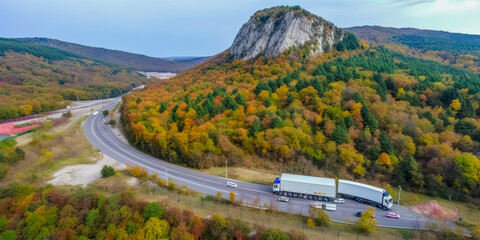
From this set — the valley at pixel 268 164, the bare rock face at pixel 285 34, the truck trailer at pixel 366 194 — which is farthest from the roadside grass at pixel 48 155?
the bare rock face at pixel 285 34

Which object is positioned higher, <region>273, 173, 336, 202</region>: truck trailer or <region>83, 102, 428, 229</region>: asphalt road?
<region>273, 173, 336, 202</region>: truck trailer

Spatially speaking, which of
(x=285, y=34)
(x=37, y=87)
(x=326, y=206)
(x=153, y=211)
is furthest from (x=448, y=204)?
(x=37, y=87)

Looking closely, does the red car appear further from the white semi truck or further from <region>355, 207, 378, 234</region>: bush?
<region>355, 207, 378, 234</region>: bush

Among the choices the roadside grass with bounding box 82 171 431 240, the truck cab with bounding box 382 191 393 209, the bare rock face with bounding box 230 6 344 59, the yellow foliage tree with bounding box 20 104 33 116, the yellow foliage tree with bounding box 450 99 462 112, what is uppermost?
the bare rock face with bounding box 230 6 344 59

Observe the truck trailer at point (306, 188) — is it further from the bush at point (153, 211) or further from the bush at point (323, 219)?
the bush at point (153, 211)

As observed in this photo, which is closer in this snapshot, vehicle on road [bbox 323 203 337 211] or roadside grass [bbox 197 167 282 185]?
vehicle on road [bbox 323 203 337 211]

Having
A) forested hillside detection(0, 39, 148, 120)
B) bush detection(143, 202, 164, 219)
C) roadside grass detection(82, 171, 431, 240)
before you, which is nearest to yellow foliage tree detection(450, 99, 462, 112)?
roadside grass detection(82, 171, 431, 240)

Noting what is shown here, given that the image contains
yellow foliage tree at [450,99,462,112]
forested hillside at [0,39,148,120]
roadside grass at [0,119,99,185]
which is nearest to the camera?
roadside grass at [0,119,99,185]

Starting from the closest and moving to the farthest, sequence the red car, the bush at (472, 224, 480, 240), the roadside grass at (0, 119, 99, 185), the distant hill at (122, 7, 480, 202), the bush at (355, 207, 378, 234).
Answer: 1. the bush at (472, 224, 480, 240)
2. the bush at (355, 207, 378, 234)
3. the red car
4. the distant hill at (122, 7, 480, 202)
5. the roadside grass at (0, 119, 99, 185)
